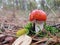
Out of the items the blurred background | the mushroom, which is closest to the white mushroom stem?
the mushroom

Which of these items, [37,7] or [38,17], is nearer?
[38,17]

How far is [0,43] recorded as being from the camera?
1377mm

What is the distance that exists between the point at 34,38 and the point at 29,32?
6.6 inches

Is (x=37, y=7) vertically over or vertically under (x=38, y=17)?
over

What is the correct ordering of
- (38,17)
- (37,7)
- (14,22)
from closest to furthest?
(38,17) < (14,22) < (37,7)

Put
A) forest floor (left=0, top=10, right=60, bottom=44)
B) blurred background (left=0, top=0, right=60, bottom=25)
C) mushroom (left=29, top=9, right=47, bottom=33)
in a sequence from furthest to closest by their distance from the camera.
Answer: blurred background (left=0, top=0, right=60, bottom=25) → forest floor (left=0, top=10, right=60, bottom=44) → mushroom (left=29, top=9, right=47, bottom=33)

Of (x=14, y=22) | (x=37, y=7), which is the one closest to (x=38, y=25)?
(x=14, y=22)

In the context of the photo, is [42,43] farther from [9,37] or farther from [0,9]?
[0,9]

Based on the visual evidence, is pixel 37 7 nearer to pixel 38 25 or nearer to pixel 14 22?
pixel 14 22

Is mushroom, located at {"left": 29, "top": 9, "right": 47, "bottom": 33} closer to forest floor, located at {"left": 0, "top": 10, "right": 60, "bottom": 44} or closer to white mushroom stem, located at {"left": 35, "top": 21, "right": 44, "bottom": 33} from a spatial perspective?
white mushroom stem, located at {"left": 35, "top": 21, "right": 44, "bottom": 33}

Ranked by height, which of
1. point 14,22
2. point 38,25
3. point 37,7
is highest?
point 37,7

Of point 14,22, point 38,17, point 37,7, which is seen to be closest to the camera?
point 38,17

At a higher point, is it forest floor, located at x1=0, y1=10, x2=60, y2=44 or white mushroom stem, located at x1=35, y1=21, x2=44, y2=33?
white mushroom stem, located at x1=35, y1=21, x2=44, y2=33

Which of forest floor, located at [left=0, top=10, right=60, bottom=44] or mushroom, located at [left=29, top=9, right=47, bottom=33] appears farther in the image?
forest floor, located at [left=0, top=10, right=60, bottom=44]
